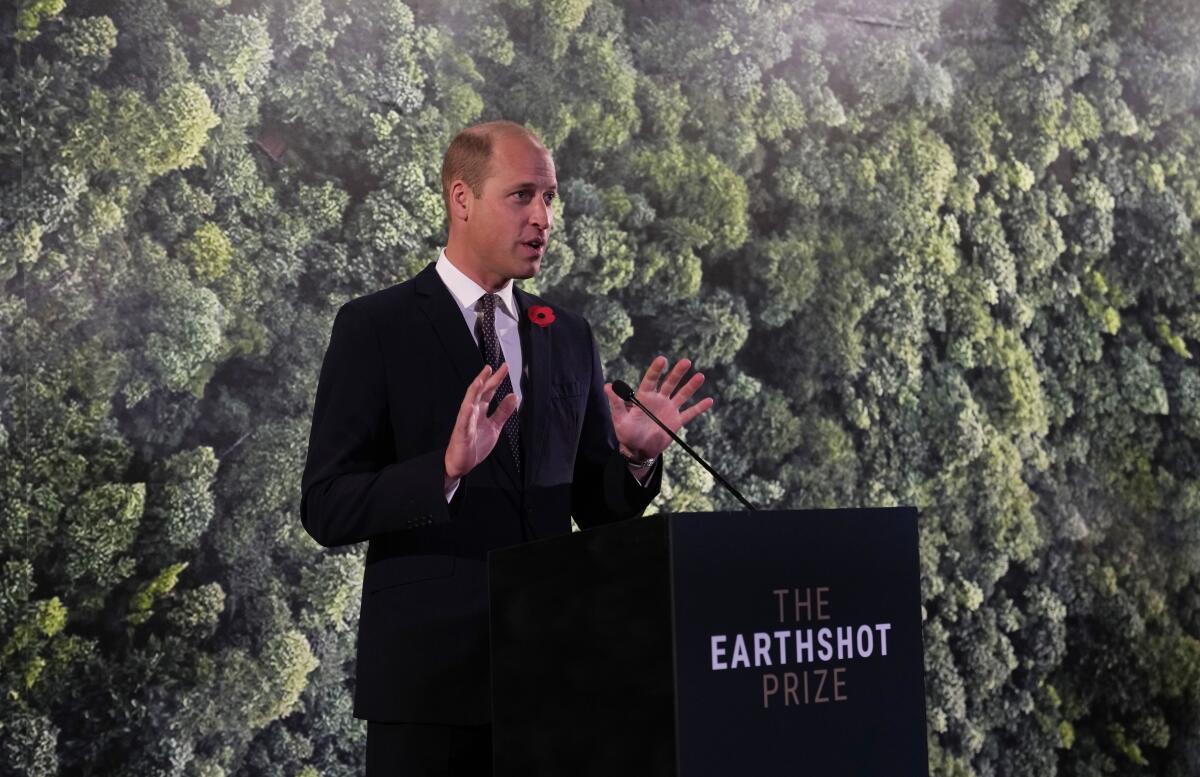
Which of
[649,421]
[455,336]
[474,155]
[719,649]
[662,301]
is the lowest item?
[719,649]

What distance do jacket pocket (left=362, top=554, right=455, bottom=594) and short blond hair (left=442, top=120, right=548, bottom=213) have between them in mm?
570

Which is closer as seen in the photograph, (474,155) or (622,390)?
(622,390)

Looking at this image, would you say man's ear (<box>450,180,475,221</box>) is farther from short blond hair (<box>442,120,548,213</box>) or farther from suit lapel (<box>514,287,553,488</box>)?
suit lapel (<box>514,287,553,488</box>)

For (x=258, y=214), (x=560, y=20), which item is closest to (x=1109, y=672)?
(x=560, y=20)

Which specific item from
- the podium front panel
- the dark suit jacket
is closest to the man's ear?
the dark suit jacket

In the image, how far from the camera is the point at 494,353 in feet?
7.45

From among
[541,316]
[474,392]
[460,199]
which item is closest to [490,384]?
[474,392]

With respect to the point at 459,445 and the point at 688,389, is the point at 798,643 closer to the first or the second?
the point at 459,445

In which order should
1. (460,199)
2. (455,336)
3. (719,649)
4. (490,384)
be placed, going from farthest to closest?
(460,199), (455,336), (490,384), (719,649)

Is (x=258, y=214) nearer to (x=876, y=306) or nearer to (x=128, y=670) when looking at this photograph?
(x=128, y=670)

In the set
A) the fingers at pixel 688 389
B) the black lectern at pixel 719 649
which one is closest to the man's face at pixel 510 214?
the fingers at pixel 688 389

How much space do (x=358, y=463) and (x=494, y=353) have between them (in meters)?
0.28

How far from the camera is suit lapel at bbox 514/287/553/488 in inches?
87.1

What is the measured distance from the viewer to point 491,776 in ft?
6.84
